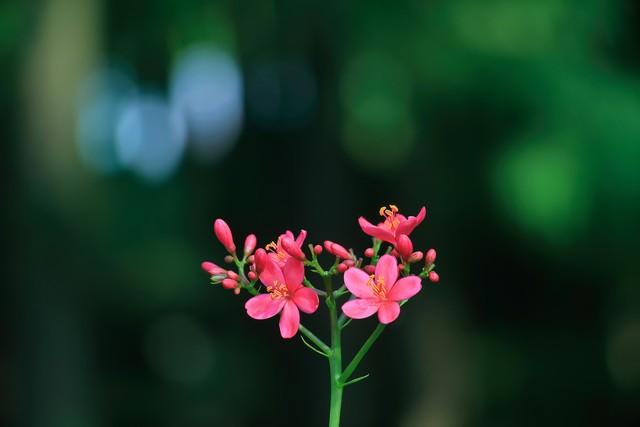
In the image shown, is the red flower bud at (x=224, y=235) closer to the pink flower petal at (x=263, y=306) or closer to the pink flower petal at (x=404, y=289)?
the pink flower petal at (x=263, y=306)

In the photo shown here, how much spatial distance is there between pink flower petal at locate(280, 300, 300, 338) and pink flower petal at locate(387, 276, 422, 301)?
4.2 inches

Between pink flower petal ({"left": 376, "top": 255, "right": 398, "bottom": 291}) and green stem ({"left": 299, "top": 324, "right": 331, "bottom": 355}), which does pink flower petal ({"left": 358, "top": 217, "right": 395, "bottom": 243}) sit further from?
green stem ({"left": 299, "top": 324, "right": 331, "bottom": 355})

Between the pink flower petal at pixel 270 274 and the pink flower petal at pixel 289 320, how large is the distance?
29 millimetres

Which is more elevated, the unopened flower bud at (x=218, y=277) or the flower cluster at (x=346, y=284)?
the flower cluster at (x=346, y=284)

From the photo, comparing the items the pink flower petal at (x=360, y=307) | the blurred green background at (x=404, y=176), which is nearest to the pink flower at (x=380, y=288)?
the pink flower petal at (x=360, y=307)

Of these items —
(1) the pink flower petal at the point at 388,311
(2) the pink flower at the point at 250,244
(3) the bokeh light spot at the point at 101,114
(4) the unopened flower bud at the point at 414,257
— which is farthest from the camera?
(3) the bokeh light spot at the point at 101,114

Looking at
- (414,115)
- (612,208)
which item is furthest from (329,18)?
(612,208)

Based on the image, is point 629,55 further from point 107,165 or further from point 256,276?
point 256,276

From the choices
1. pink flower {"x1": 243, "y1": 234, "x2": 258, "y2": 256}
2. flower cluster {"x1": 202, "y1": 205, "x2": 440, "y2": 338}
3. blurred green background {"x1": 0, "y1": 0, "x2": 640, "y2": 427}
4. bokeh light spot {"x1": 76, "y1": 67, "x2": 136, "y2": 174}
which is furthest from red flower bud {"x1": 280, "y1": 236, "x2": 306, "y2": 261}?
bokeh light spot {"x1": 76, "y1": 67, "x2": 136, "y2": 174}

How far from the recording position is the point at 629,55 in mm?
5621

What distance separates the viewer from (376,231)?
1062 mm

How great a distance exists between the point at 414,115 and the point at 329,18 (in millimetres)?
801

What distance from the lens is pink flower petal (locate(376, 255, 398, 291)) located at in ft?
3.47

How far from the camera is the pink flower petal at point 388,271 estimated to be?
3.47ft
